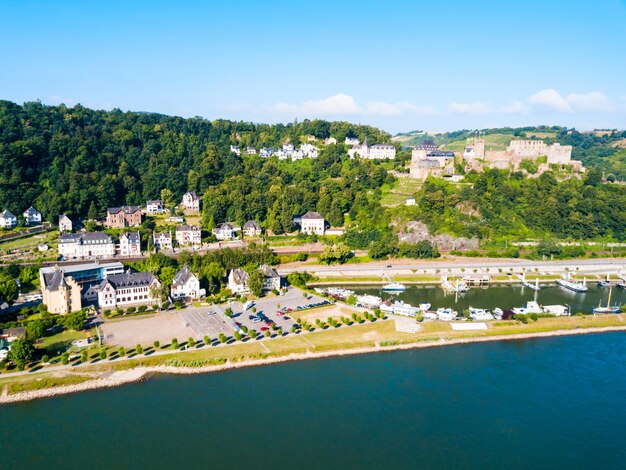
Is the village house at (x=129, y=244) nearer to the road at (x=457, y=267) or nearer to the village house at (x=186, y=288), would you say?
the village house at (x=186, y=288)

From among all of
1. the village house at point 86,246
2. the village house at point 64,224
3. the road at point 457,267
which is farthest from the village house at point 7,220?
the road at point 457,267

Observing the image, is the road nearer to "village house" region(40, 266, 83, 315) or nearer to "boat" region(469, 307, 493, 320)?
"boat" region(469, 307, 493, 320)

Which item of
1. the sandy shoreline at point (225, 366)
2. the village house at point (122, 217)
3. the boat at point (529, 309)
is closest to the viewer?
the sandy shoreline at point (225, 366)

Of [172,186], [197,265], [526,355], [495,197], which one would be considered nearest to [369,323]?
[526,355]

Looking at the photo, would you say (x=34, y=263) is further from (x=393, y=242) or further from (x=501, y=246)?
(x=501, y=246)

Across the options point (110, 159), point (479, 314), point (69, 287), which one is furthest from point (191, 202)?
point (479, 314)

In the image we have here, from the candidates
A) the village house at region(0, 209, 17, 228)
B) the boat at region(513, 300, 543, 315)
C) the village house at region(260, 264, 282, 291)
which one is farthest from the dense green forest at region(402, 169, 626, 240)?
the village house at region(0, 209, 17, 228)
